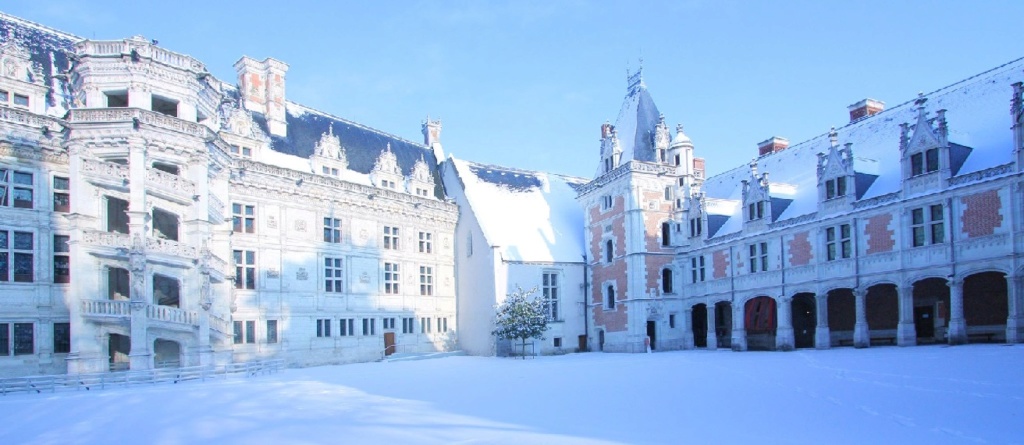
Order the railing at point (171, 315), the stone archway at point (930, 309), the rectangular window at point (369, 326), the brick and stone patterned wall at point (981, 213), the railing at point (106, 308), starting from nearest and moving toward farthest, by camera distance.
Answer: the railing at point (106, 308)
the brick and stone patterned wall at point (981, 213)
the railing at point (171, 315)
the stone archway at point (930, 309)
the rectangular window at point (369, 326)

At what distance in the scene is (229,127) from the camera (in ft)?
106

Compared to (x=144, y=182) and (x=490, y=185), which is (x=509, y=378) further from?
(x=490, y=185)

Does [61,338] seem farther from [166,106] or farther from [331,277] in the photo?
[331,277]

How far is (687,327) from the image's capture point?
38.8m

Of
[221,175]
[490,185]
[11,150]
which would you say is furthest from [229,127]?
[490,185]

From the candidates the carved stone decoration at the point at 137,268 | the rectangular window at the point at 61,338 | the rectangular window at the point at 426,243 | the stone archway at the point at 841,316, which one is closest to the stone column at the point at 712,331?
the stone archway at the point at 841,316

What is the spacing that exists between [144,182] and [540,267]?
22.2m

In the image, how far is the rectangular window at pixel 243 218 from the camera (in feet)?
102

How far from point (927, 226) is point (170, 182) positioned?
2833 centimetres

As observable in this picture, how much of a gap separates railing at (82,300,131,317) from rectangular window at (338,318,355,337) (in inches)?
465

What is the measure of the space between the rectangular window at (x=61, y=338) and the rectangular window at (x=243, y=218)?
7.68 m

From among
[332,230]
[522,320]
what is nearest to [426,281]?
[332,230]

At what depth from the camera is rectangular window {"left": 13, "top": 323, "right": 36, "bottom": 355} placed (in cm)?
2391

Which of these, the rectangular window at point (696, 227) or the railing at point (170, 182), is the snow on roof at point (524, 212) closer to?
the rectangular window at point (696, 227)
